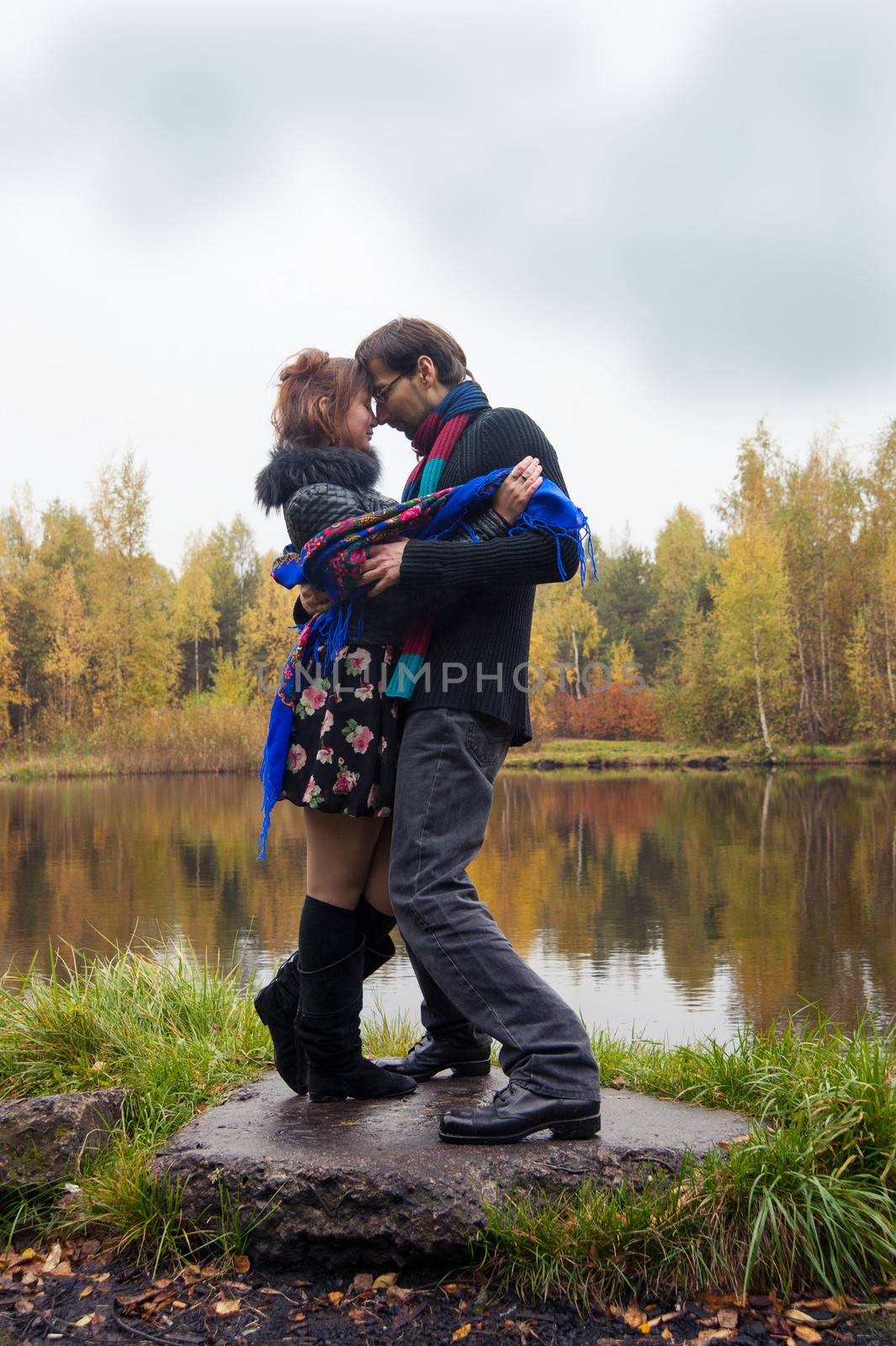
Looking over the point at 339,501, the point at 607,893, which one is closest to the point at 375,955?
the point at 339,501

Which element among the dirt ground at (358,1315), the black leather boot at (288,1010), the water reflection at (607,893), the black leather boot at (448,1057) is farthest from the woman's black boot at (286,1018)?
the water reflection at (607,893)

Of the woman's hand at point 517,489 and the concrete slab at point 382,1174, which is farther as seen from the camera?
the woman's hand at point 517,489

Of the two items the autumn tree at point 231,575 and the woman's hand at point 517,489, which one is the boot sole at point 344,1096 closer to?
the woman's hand at point 517,489

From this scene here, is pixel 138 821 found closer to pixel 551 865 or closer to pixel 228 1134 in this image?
pixel 551 865

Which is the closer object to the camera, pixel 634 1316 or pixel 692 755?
pixel 634 1316

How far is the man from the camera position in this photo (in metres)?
2.19

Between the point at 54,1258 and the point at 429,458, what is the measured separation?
175 cm

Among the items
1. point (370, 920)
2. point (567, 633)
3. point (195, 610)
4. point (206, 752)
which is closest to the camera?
point (370, 920)

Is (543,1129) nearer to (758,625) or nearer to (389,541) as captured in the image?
(389,541)

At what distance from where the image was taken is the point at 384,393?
2.42 meters

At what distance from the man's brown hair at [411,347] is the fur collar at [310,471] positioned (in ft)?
0.67

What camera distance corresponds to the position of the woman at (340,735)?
2293 millimetres

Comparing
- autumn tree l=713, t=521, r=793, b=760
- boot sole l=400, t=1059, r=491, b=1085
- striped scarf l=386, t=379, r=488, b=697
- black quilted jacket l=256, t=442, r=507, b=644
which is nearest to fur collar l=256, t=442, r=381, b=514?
black quilted jacket l=256, t=442, r=507, b=644

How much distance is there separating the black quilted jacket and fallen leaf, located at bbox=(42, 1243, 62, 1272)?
52.9 inches
